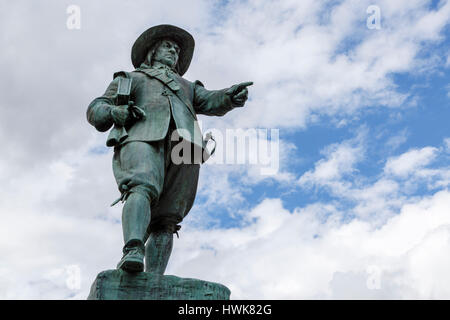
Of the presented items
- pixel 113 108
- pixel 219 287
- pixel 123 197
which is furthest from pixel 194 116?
pixel 219 287

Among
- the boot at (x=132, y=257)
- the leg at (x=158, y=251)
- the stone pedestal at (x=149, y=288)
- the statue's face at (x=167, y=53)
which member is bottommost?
the stone pedestal at (x=149, y=288)

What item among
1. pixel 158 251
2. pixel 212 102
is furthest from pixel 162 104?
pixel 158 251

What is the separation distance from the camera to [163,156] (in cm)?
915

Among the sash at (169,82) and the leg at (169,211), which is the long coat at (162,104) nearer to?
the sash at (169,82)

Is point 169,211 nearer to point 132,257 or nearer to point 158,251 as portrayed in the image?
point 158,251

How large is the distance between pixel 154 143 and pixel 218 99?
164cm

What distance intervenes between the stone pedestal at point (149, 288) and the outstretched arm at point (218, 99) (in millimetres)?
3257

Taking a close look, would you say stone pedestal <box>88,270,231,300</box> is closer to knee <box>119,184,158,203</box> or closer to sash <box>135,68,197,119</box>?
knee <box>119,184,158,203</box>

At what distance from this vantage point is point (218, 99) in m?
10.3

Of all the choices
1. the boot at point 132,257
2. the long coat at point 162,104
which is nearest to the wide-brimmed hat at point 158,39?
the long coat at point 162,104

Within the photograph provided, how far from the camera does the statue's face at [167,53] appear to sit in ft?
34.9

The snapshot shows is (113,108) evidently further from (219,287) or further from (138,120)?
(219,287)
